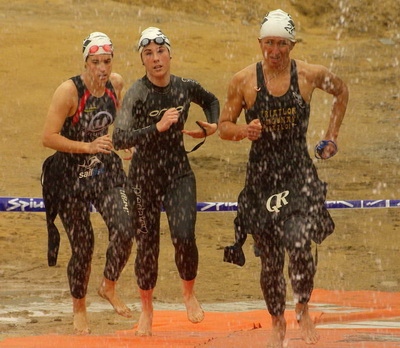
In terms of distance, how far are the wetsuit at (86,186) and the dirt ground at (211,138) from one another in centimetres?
83

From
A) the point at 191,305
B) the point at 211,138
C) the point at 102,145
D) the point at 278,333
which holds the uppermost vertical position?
the point at 102,145

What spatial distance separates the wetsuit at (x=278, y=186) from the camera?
6980 mm

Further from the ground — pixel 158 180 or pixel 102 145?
pixel 102 145

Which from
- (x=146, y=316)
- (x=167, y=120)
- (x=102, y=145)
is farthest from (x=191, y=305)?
(x=167, y=120)

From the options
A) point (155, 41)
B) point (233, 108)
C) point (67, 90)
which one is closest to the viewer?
point (233, 108)

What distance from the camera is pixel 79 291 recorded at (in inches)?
332

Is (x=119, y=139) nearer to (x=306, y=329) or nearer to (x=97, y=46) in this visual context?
(x=97, y=46)

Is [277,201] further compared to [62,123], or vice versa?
[62,123]

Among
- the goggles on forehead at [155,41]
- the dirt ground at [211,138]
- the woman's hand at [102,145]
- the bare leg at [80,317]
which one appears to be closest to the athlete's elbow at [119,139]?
the woman's hand at [102,145]

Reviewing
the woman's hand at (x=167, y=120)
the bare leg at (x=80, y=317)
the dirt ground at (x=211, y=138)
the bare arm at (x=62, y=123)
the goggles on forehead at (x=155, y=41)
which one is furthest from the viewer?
the dirt ground at (x=211, y=138)

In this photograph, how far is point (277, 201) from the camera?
7000 mm

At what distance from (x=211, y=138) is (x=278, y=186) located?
15417 millimetres

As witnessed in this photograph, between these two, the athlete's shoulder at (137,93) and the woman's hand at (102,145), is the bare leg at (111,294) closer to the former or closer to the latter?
the woman's hand at (102,145)

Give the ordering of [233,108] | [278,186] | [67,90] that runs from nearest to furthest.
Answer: [278,186] → [233,108] → [67,90]
